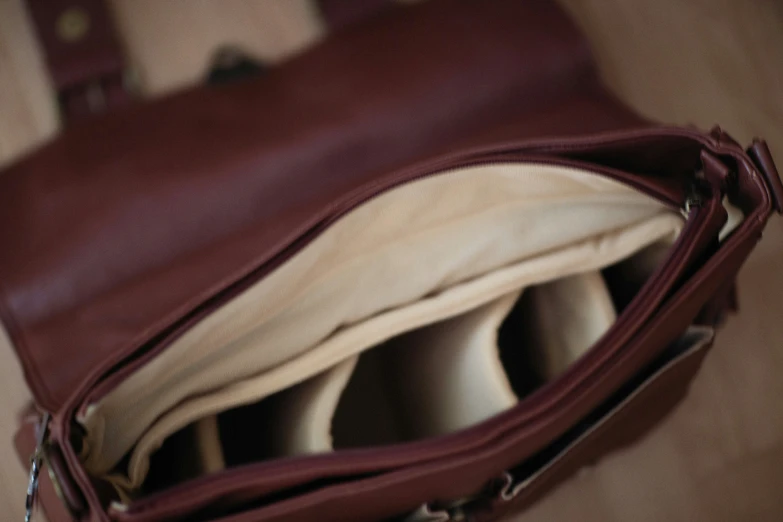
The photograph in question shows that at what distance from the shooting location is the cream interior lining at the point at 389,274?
470mm

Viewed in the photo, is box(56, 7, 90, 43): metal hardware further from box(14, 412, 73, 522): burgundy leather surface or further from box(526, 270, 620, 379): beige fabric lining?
box(526, 270, 620, 379): beige fabric lining

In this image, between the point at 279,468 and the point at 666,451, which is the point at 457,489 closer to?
the point at 279,468

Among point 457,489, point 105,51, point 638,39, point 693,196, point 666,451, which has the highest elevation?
point 105,51

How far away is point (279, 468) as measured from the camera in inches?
16.8

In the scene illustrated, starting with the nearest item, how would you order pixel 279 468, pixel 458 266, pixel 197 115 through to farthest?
pixel 279 468 < pixel 458 266 < pixel 197 115

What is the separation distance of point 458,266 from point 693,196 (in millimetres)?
179

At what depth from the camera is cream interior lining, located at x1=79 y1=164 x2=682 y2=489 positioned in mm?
470

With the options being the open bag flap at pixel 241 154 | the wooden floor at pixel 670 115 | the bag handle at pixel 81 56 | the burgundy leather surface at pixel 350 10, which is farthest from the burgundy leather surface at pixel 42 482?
the burgundy leather surface at pixel 350 10

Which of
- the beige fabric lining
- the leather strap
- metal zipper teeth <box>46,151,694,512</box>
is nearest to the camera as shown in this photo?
metal zipper teeth <box>46,151,694,512</box>

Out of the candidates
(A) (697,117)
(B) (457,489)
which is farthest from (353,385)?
(A) (697,117)

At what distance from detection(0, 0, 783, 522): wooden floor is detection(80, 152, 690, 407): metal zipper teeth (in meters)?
0.40

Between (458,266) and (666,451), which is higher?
(458,266)

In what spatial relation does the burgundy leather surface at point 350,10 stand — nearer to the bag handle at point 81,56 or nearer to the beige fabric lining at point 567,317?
the bag handle at point 81,56

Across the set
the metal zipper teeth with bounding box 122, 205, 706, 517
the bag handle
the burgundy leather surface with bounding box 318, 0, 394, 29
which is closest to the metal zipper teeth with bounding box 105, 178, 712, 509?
the metal zipper teeth with bounding box 122, 205, 706, 517
